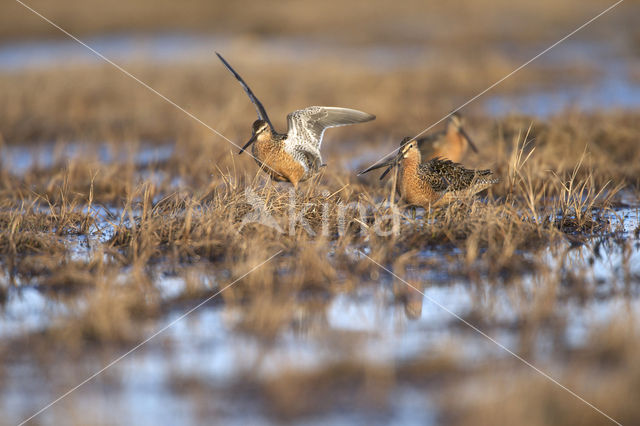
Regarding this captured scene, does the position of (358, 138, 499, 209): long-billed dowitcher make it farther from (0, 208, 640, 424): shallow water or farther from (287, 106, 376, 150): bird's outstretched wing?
(0, 208, 640, 424): shallow water

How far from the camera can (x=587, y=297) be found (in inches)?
190

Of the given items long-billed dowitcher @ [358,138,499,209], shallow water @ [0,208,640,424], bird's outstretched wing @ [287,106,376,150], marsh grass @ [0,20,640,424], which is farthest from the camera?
bird's outstretched wing @ [287,106,376,150]

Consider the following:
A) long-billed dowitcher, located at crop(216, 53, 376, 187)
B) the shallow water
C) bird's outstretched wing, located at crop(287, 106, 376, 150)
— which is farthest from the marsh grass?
bird's outstretched wing, located at crop(287, 106, 376, 150)

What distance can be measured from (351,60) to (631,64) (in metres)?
5.52

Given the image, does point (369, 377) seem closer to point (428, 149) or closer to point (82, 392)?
point (82, 392)

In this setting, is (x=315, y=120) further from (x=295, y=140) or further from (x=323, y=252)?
(x=323, y=252)

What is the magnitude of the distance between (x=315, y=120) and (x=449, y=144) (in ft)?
7.81

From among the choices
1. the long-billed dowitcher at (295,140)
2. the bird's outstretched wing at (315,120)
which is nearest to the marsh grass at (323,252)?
the long-billed dowitcher at (295,140)

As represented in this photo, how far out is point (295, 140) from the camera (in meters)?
7.33

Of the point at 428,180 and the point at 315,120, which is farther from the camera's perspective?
the point at 315,120

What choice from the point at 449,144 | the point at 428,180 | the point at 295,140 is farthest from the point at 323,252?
the point at 449,144

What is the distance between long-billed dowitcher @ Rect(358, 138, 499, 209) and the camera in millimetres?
6973

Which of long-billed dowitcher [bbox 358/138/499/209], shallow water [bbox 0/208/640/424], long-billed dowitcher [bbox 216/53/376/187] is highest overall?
long-billed dowitcher [bbox 216/53/376/187]

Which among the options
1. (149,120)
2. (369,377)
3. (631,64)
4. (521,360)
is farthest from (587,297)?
(631,64)
